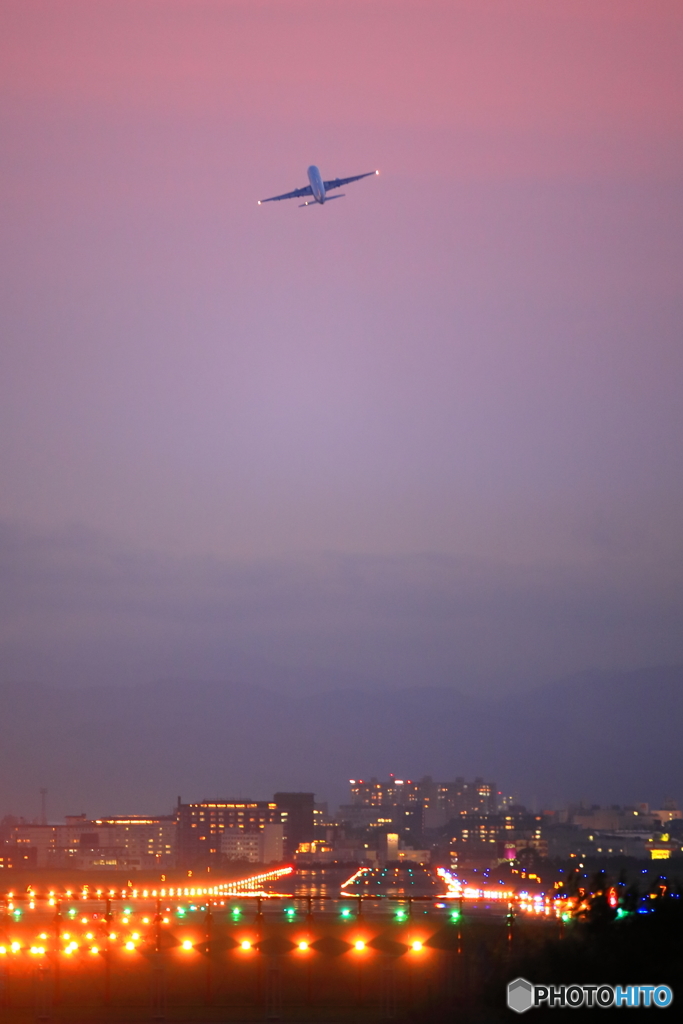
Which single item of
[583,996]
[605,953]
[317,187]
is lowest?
[583,996]

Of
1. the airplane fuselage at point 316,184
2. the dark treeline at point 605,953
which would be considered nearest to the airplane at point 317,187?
the airplane fuselage at point 316,184

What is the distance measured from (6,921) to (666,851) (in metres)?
162

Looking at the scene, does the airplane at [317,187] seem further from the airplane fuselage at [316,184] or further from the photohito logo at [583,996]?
the photohito logo at [583,996]

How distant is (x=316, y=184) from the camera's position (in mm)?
123812

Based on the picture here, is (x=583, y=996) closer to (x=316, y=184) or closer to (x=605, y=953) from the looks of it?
(x=605, y=953)

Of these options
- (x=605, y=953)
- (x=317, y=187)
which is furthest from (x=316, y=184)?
(x=605, y=953)

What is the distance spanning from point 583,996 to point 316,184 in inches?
4052

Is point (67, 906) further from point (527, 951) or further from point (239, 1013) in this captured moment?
point (527, 951)

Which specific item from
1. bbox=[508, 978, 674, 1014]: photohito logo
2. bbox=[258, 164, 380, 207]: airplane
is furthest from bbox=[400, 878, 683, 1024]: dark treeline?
bbox=[258, 164, 380, 207]: airplane

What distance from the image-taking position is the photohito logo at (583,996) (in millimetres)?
29047

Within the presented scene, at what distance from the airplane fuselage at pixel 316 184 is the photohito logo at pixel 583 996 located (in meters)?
99.6

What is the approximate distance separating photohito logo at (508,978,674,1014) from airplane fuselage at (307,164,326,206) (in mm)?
99632

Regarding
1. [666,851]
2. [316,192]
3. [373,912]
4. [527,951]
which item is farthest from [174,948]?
[666,851]

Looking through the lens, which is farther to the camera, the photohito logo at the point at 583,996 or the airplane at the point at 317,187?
the airplane at the point at 317,187
